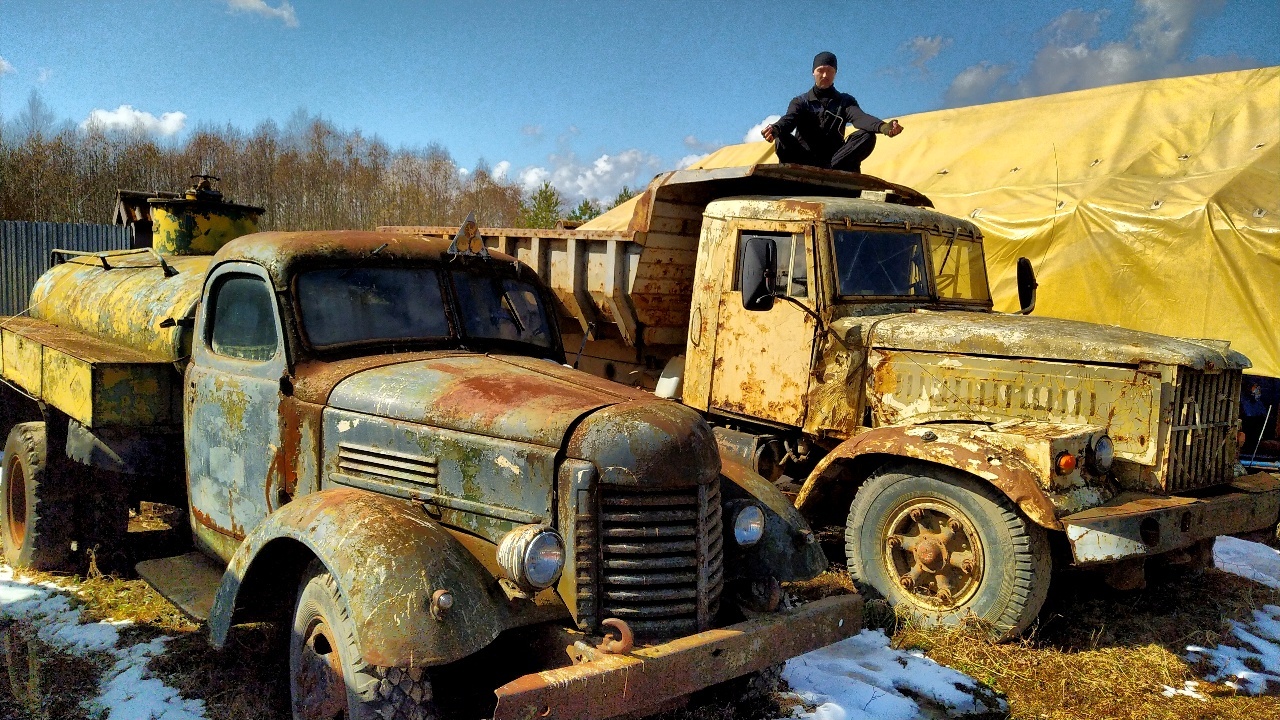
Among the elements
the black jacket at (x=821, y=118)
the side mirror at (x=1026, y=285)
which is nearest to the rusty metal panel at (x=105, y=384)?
the black jacket at (x=821, y=118)

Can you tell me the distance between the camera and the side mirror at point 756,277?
5.75 meters

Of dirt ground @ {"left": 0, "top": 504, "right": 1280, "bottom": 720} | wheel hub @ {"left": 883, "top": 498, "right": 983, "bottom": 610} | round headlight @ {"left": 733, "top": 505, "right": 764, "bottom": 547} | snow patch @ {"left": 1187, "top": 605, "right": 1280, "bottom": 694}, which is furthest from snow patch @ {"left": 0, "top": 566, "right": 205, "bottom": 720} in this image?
snow patch @ {"left": 1187, "top": 605, "right": 1280, "bottom": 694}

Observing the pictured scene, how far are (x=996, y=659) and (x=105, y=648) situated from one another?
4.49 metres

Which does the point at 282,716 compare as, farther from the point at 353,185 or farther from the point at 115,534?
the point at 353,185

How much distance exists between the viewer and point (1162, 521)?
471 centimetres

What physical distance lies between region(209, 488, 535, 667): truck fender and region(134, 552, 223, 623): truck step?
1.84ft

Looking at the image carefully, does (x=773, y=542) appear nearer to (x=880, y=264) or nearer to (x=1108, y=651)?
(x=1108, y=651)

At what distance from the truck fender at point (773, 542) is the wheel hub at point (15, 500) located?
4.84m

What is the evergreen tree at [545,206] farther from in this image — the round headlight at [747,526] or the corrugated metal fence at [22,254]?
the round headlight at [747,526]

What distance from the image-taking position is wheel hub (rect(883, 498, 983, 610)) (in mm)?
5008

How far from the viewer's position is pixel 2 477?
6207mm

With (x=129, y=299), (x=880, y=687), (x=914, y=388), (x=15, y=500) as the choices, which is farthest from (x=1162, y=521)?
(x=15, y=500)

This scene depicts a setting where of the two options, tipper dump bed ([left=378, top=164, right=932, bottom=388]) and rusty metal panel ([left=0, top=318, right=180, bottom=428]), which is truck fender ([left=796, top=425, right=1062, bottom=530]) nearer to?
tipper dump bed ([left=378, top=164, right=932, bottom=388])

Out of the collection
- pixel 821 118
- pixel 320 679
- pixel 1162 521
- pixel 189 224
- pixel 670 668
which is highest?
pixel 821 118
